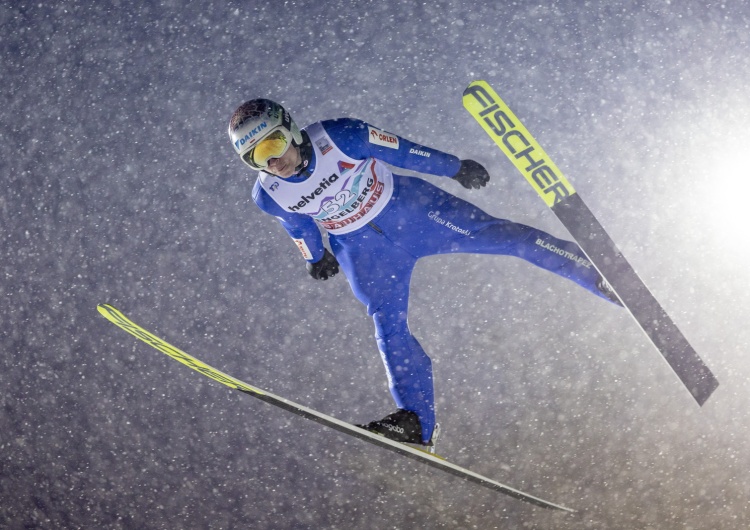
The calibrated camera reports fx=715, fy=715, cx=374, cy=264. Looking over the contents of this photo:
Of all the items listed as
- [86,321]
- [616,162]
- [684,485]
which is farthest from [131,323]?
[684,485]

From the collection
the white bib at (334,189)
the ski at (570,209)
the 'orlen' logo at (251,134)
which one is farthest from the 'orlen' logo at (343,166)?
the ski at (570,209)

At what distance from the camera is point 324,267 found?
7.62ft

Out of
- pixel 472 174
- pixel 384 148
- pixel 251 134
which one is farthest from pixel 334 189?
pixel 472 174

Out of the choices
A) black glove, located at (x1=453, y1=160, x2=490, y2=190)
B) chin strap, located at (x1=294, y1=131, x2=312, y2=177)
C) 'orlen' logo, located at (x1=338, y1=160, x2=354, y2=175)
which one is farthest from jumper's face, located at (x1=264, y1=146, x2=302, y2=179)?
black glove, located at (x1=453, y1=160, x2=490, y2=190)

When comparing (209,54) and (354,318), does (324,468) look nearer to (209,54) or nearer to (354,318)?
(354,318)

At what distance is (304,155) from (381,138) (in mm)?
237

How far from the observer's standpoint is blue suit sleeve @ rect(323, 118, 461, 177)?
7.03 ft

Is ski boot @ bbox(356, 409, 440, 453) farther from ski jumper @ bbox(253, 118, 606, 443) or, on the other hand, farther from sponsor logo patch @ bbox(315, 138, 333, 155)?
sponsor logo patch @ bbox(315, 138, 333, 155)

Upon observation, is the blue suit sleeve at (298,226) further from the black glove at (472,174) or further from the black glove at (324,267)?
the black glove at (472,174)

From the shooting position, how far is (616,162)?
246 centimetres

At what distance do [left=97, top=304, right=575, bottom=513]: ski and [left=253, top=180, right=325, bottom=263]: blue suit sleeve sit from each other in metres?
0.54

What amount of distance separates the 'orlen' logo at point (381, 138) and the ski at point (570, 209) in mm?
276

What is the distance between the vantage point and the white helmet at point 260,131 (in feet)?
6.70

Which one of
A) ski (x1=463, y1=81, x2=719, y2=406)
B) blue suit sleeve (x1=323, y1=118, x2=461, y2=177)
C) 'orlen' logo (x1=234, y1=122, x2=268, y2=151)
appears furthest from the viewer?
ski (x1=463, y1=81, x2=719, y2=406)
